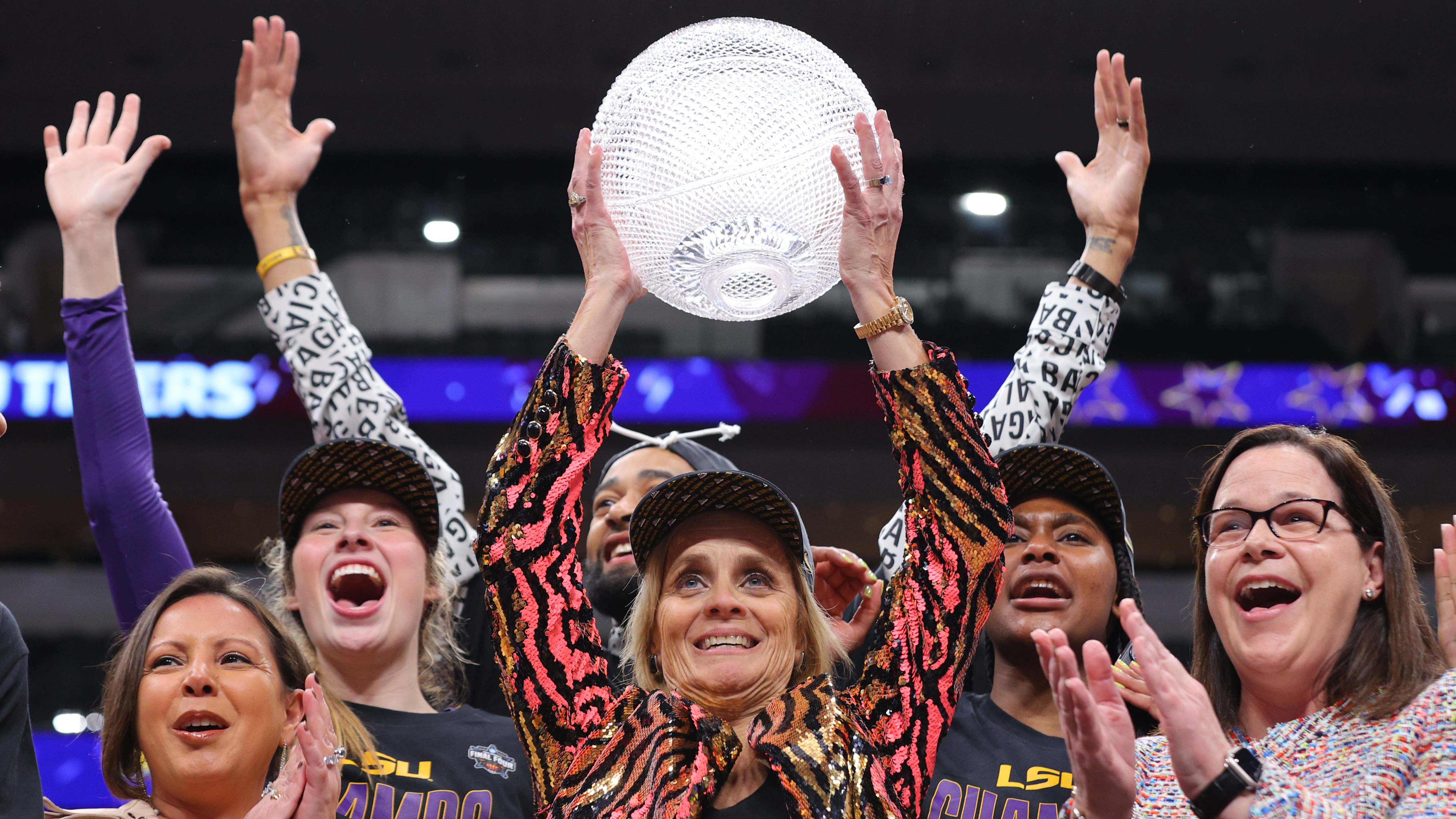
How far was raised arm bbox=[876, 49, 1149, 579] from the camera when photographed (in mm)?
2604

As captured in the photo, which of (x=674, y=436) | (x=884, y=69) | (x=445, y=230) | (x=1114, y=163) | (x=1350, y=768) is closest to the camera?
(x=1350, y=768)

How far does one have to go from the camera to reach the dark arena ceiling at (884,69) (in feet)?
21.9

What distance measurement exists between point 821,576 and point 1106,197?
957mm

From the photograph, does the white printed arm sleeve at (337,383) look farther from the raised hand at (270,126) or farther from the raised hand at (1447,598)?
the raised hand at (1447,598)

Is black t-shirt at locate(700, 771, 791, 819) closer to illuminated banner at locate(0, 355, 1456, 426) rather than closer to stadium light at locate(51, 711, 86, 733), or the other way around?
illuminated banner at locate(0, 355, 1456, 426)

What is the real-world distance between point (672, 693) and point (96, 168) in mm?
1618

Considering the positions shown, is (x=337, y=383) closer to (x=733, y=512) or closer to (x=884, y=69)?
(x=733, y=512)

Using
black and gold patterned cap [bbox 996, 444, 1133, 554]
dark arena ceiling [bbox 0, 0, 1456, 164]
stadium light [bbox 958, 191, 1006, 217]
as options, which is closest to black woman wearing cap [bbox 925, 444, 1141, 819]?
black and gold patterned cap [bbox 996, 444, 1133, 554]

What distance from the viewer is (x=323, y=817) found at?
1.93 metres

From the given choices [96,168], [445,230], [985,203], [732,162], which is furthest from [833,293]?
[732,162]

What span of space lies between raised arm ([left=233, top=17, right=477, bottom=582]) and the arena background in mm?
4070

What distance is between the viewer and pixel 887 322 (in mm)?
1955

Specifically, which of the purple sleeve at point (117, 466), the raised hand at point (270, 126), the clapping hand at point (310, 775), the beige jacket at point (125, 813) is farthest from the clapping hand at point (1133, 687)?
the raised hand at point (270, 126)

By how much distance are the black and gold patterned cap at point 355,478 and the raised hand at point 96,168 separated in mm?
572
